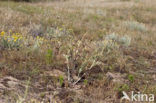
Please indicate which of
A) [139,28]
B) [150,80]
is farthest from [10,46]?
[139,28]

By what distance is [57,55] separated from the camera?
4.21 meters

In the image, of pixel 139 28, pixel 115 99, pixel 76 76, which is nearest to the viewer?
pixel 115 99

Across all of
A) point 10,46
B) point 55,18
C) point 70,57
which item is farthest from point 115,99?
point 55,18

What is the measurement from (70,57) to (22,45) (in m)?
1.09

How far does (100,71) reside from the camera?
4023mm

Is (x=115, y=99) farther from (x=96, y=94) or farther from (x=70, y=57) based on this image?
(x=70, y=57)

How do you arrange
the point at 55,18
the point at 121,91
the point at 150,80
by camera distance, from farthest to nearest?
the point at 55,18 < the point at 150,80 < the point at 121,91

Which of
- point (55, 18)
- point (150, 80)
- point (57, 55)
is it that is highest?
point (55, 18)

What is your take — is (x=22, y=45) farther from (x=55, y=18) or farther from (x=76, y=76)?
(x=55, y=18)

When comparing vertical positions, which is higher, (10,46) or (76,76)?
(10,46)

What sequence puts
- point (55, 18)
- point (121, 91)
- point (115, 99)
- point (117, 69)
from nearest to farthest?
point (115, 99), point (121, 91), point (117, 69), point (55, 18)

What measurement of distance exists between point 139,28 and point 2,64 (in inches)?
247

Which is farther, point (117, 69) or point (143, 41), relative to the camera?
point (143, 41)

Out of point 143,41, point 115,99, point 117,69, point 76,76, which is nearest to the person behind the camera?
point 115,99
